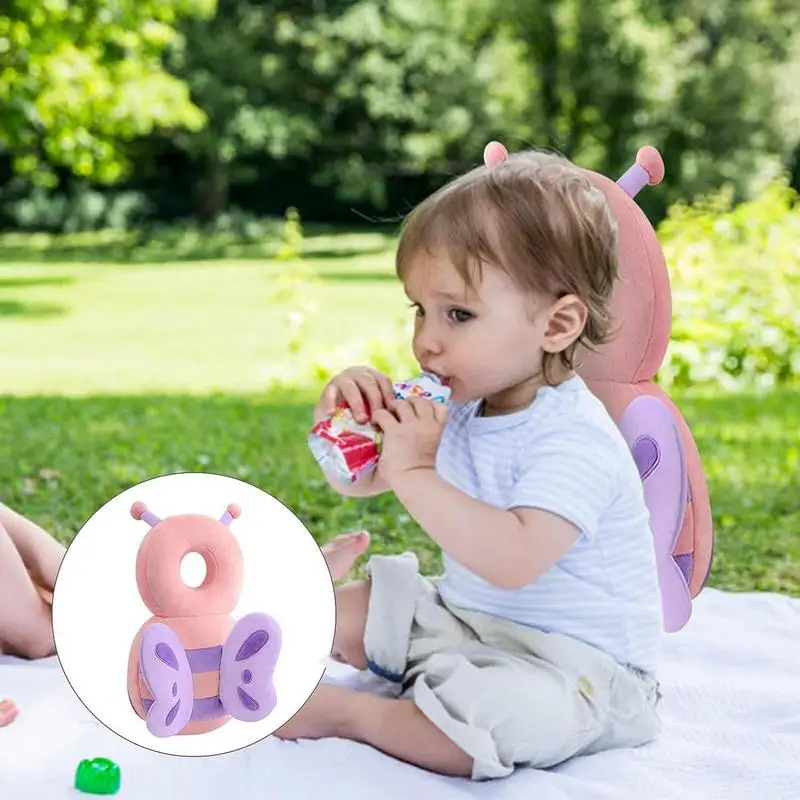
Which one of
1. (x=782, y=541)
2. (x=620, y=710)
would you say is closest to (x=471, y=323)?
(x=620, y=710)

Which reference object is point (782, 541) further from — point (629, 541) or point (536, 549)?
point (536, 549)

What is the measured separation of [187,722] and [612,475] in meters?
0.77

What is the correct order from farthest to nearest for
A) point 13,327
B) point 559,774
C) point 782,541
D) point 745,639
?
point 13,327
point 782,541
point 745,639
point 559,774

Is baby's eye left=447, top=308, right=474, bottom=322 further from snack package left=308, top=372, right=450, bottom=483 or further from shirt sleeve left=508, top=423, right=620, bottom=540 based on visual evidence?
shirt sleeve left=508, top=423, right=620, bottom=540

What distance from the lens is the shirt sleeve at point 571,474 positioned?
2127mm

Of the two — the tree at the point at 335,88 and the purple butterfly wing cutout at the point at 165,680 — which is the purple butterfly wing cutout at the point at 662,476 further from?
the tree at the point at 335,88

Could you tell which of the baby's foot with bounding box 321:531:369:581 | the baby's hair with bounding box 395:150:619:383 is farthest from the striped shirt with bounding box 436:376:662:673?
the baby's foot with bounding box 321:531:369:581

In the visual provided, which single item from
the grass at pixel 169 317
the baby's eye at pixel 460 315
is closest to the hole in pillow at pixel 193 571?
the baby's eye at pixel 460 315

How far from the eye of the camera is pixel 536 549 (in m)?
2.10

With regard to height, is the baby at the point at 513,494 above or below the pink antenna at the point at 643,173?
below

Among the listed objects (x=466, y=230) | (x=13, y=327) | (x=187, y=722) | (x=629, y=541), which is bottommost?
(x=13, y=327)

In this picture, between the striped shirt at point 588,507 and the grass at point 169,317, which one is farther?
the grass at point 169,317

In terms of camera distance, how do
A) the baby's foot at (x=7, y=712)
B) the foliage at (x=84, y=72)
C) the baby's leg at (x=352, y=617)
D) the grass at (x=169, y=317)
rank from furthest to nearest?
the foliage at (x=84, y=72) → the grass at (x=169, y=317) → the baby's leg at (x=352, y=617) → the baby's foot at (x=7, y=712)

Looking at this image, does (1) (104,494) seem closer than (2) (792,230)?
Yes
